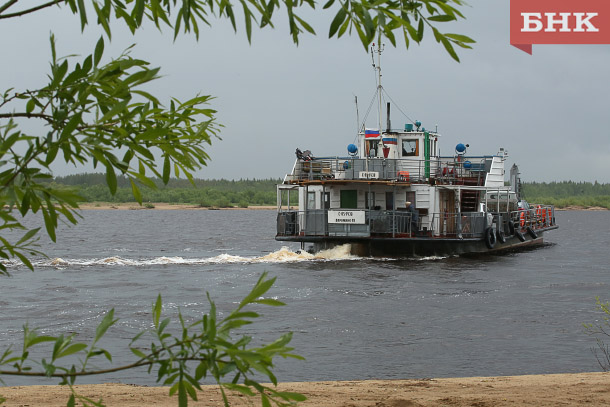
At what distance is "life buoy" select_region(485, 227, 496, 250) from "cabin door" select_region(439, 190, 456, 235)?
1.34m

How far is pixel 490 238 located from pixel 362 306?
13.2 metres

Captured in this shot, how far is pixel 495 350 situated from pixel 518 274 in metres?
13.2

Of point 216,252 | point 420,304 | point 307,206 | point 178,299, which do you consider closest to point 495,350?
point 420,304

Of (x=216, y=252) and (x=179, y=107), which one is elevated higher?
(x=179, y=107)

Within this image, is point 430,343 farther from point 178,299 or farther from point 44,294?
point 44,294

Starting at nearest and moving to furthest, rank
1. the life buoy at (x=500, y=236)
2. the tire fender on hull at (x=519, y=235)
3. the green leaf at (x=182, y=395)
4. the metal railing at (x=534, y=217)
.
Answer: the green leaf at (x=182, y=395) → the life buoy at (x=500, y=236) → the tire fender on hull at (x=519, y=235) → the metal railing at (x=534, y=217)

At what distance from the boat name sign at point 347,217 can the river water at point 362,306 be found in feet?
4.64

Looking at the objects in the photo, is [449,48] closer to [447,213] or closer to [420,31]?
[420,31]

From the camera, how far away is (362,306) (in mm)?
18844

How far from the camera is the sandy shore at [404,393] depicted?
7812 mm

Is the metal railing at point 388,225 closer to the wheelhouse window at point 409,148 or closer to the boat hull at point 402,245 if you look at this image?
the boat hull at point 402,245

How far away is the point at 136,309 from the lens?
1831 cm

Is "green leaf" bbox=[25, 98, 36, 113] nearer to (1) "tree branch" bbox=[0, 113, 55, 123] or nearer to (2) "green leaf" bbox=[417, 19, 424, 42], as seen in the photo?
(1) "tree branch" bbox=[0, 113, 55, 123]

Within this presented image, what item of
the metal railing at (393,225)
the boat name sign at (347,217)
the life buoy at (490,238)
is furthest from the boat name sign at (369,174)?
the life buoy at (490,238)
